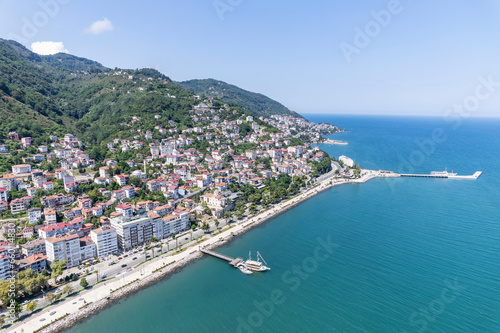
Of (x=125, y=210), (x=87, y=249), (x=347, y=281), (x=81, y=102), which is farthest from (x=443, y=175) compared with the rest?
(x=81, y=102)

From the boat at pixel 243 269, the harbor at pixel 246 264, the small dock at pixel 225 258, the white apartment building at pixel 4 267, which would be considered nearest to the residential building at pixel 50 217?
the white apartment building at pixel 4 267

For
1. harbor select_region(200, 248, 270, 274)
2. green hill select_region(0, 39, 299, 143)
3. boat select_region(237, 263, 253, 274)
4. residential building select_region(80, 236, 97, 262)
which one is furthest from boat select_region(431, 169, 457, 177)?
residential building select_region(80, 236, 97, 262)

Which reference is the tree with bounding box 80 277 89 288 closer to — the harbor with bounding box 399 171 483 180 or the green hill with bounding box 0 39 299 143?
the green hill with bounding box 0 39 299 143

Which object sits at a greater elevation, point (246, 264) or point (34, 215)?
point (34, 215)

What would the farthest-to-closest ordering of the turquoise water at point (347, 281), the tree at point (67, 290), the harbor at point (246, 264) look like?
the harbor at point (246, 264) < the tree at point (67, 290) < the turquoise water at point (347, 281)

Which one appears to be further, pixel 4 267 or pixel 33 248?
pixel 33 248

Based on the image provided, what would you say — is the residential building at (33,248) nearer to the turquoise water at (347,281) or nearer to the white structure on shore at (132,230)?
the white structure on shore at (132,230)

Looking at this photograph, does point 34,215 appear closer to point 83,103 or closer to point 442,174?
point 83,103
